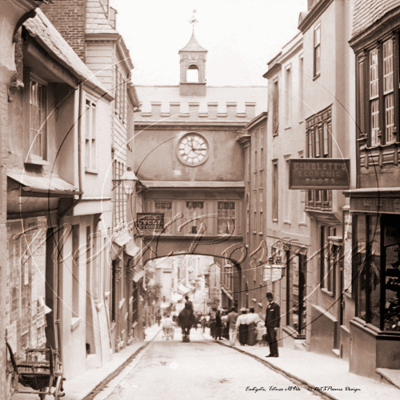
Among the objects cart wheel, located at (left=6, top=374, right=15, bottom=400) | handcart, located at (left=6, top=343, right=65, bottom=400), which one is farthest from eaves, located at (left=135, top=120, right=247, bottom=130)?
cart wheel, located at (left=6, top=374, right=15, bottom=400)

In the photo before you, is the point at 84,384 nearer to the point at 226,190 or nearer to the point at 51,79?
the point at 226,190

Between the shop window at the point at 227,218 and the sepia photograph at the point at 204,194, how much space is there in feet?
0.09

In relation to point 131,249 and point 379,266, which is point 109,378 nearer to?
point 131,249

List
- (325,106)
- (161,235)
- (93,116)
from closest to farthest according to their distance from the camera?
(161,235) → (325,106) → (93,116)

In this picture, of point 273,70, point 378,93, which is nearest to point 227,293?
point 273,70

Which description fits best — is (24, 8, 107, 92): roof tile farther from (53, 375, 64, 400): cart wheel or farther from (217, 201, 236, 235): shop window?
(53, 375, 64, 400): cart wheel

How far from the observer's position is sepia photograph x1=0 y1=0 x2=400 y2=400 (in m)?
8.06

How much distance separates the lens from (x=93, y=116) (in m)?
9.62

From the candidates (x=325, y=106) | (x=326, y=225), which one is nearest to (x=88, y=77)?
(x=325, y=106)

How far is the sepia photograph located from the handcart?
0.09ft

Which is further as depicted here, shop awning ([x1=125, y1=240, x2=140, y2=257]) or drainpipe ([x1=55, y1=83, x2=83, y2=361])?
drainpipe ([x1=55, y1=83, x2=83, y2=361])

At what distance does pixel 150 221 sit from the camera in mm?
8164

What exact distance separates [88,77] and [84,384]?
4.71 meters

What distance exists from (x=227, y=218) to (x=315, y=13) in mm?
3403
